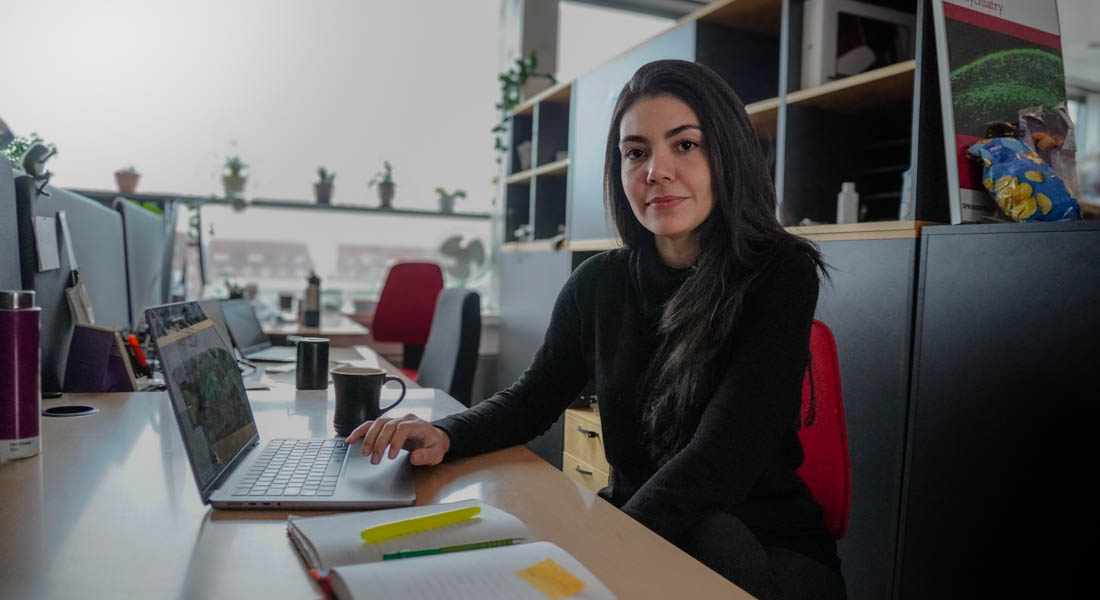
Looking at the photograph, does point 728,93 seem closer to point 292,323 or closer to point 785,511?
point 785,511

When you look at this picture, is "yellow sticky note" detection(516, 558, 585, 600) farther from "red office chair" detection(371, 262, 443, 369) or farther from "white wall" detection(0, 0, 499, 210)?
"white wall" detection(0, 0, 499, 210)

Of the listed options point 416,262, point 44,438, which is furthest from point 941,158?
point 416,262

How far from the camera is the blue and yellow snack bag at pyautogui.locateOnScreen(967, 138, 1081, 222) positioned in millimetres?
1511

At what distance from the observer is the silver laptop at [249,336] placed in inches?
89.0

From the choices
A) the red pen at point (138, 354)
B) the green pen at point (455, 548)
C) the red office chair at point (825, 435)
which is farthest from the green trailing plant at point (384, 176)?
the green pen at point (455, 548)

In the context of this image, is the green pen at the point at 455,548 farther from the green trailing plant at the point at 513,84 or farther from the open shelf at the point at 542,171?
the green trailing plant at the point at 513,84

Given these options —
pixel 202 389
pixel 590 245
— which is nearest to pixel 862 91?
pixel 590 245

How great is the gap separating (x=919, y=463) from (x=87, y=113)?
14.1ft

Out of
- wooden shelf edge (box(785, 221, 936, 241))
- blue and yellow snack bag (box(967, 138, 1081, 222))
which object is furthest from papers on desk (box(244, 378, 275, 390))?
blue and yellow snack bag (box(967, 138, 1081, 222))

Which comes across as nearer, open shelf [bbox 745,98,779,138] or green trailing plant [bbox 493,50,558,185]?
open shelf [bbox 745,98,779,138]

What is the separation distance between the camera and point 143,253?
261cm

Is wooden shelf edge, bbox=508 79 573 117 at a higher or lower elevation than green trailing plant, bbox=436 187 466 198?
higher

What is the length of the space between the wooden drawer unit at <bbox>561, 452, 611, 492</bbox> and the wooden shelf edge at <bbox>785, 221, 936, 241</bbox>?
1009 millimetres

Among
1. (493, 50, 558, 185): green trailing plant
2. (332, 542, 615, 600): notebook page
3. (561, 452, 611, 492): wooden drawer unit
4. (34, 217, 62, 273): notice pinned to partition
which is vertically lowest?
(561, 452, 611, 492): wooden drawer unit
